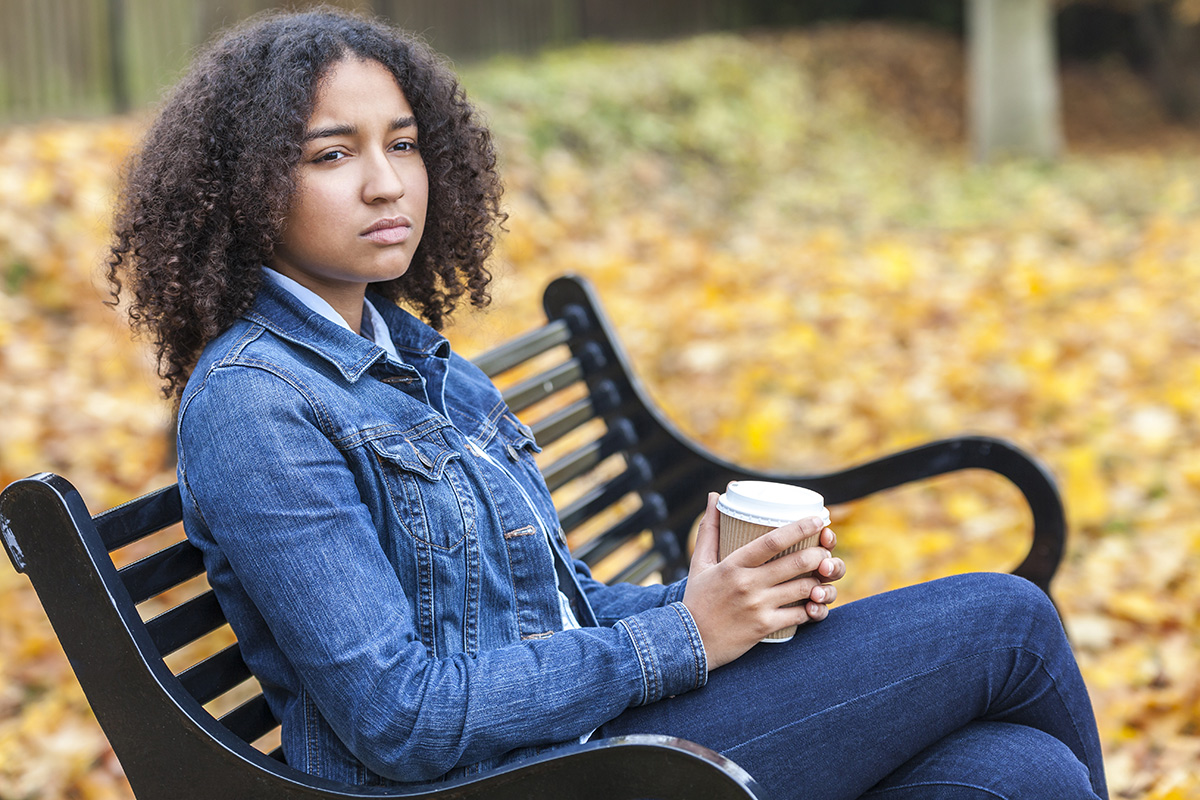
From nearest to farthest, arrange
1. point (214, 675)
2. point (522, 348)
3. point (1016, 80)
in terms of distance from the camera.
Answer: point (214, 675) < point (522, 348) < point (1016, 80)

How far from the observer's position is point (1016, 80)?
1103 centimetres

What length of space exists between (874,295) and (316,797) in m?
4.93

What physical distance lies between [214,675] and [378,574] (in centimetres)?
39

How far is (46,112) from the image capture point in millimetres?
6246

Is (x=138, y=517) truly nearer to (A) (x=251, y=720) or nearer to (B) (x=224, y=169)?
(A) (x=251, y=720)

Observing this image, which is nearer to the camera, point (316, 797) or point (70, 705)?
point (316, 797)

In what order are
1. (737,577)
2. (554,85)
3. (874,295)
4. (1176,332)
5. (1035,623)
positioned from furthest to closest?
(554,85)
(874,295)
(1176,332)
(1035,623)
(737,577)

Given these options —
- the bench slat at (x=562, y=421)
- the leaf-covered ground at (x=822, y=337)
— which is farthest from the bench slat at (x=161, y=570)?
the leaf-covered ground at (x=822, y=337)

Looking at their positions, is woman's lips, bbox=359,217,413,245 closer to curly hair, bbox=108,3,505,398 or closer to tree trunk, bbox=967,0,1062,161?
curly hair, bbox=108,3,505,398

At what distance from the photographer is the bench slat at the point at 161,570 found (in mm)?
1521

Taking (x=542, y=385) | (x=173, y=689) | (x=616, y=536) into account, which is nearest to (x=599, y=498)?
(x=616, y=536)

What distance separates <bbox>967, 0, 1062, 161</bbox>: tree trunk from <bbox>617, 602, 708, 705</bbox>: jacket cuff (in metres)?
10.6

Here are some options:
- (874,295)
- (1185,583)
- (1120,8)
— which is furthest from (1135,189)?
(1120,8)

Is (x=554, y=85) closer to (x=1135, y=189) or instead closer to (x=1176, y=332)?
(x=1135, y=189)
